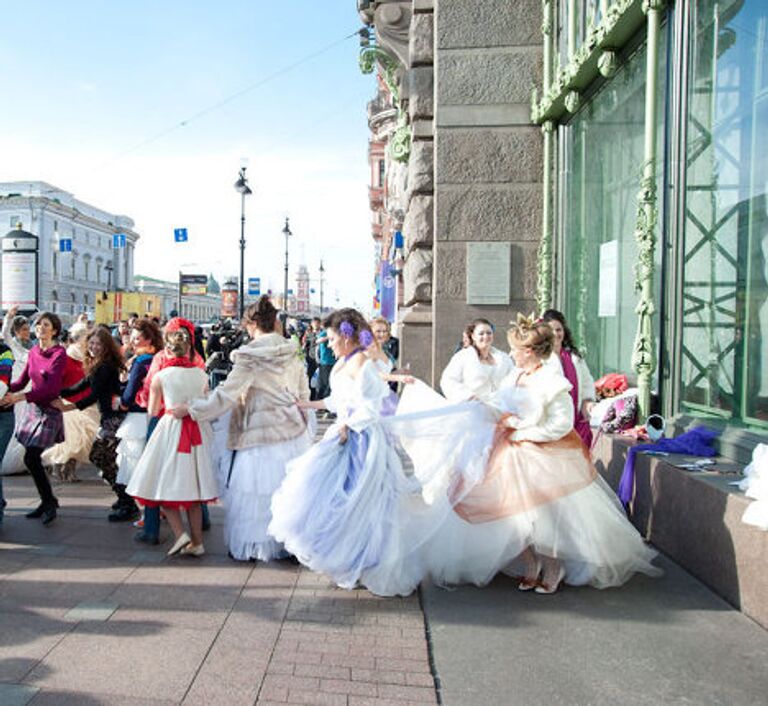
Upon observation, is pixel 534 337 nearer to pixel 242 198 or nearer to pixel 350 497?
pixel 350 497

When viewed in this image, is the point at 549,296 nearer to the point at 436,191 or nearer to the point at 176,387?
the point at 436,191

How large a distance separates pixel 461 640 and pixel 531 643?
375mm

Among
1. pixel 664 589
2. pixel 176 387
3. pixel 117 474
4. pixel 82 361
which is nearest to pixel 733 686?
pixel 664 589

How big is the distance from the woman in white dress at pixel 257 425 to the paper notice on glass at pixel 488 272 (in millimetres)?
4794

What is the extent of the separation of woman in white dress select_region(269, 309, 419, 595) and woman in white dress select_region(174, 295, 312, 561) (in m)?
0.53

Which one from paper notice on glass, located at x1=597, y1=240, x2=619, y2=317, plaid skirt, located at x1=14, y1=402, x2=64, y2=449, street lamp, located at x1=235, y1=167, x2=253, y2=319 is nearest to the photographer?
plaid skirt, located at x1=14, y1=402, x2=64, y2=449

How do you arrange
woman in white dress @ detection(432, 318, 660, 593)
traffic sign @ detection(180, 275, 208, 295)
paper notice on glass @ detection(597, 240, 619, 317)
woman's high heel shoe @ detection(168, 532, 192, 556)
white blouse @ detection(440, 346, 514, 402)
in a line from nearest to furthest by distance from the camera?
woman in white dress @ detection(432, 318, 660, 593)
woman's high heel shoe @ detection(168, 532, 192, 556)
white blouse @ detection(440, 346, 514, 402)
paper notice on glass @ detection(597, 240, 619, 317)
traffic sign @ detection(180, 275, 208, 295)

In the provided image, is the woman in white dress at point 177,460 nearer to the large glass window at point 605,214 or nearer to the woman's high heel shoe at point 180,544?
the woman's high heel shoe at point 180,544

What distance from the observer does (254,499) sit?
5188mm

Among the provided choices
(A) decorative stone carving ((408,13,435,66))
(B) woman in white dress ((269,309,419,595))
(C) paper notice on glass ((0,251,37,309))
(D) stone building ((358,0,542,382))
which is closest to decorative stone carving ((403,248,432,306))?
(D) stone building ((358,0,542,382))

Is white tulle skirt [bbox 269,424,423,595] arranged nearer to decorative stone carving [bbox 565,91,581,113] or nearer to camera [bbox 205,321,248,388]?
decorative stone carving [bbox 565,91,581,113]

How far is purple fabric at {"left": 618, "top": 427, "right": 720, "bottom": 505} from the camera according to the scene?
5.40 m

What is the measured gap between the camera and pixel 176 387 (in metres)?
5.28

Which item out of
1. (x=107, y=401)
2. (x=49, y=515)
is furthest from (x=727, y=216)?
(x=49, y=515)
